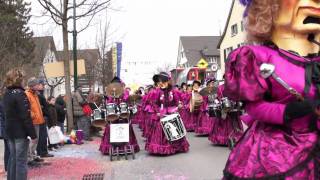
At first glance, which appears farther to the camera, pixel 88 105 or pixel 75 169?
pixel 88 105

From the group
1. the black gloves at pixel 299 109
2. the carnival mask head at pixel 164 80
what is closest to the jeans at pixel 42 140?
the carnival mask head at pixel 164 80

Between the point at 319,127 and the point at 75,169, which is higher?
the point at 319,127

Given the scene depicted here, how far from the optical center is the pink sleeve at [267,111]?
2.95m

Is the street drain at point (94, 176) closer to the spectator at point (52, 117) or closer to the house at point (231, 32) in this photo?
the spectator at point (52, 117)

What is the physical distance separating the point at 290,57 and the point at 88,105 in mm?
13655

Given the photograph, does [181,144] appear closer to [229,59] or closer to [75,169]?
[75,169]

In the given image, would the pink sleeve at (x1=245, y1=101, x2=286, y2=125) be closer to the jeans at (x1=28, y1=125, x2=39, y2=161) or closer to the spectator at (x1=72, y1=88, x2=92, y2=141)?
the jeans at (x1=28, y1=125, x2=39, y2=161)

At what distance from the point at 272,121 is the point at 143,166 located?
7548mm

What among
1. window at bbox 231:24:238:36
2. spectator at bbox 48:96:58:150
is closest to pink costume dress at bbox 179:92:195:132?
spectator at bbox 48:96:58:150

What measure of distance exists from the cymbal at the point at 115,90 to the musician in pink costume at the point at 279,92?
9839 mm

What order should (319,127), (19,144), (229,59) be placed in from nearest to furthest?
(319,127), (229,59), (19,144)

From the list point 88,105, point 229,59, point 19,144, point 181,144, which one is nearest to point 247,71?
point 229,59

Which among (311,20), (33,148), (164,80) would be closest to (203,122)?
(164,80)

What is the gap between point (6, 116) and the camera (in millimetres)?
7773
